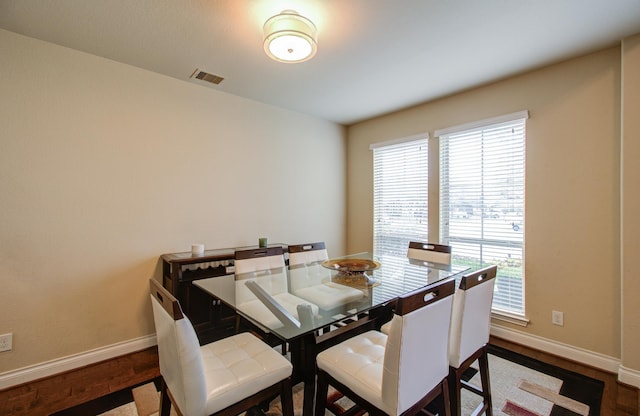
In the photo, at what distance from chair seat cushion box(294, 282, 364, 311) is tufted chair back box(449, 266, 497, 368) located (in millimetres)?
553

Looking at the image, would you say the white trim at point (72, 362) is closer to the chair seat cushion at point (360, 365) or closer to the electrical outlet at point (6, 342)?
the electrical outlet at point (6, 342)

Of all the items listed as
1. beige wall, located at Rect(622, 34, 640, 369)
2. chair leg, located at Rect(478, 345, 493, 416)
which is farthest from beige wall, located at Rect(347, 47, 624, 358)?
chair leg, located at Rect(478, 345, 493, 416)

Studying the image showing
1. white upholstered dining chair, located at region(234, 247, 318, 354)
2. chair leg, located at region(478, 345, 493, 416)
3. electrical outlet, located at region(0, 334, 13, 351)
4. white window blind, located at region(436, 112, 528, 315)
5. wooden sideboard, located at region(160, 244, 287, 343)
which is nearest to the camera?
white upholstered dining chair, located at region(234, 247, 318, 354)

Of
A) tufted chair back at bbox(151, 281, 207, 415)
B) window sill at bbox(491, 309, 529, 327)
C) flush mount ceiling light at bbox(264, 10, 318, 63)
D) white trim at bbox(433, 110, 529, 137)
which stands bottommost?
window sill at bbox(491, 309, 529, 327)

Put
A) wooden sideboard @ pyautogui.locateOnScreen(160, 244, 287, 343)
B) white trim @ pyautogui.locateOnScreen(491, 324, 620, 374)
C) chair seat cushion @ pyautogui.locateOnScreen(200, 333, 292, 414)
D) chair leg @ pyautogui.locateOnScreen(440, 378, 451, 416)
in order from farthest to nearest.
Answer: wooden sideboard @ pyautogui.locateOnScreen(160, 244, 287, 343) → white trim @ pyautogui.locateOnScreen(491, 324, 620, 374) → chair leg @ pyautogui.locateOnScreen(440, 378, 451, 416) → chair seat cushion @ pyautogui.locateOnScreen(200, 333, 292, 414)

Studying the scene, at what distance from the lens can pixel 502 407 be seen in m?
1.90

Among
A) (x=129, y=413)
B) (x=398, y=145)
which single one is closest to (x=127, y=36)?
(x=129, y=413)

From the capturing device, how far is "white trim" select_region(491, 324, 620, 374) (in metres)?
2.34

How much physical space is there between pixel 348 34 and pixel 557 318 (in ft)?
10.1

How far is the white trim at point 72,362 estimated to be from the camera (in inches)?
83.1

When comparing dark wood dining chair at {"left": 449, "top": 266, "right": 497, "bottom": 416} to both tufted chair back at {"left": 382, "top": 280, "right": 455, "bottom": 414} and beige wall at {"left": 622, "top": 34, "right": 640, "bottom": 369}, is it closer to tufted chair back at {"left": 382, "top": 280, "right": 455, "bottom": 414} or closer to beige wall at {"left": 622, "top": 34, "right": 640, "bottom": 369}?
tufted chair back at {"left": 382, "top": 280, "right": 455, "bottom": 414}

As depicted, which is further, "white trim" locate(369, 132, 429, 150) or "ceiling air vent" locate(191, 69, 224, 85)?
"white trim" locate(369, 132, 429, 150)

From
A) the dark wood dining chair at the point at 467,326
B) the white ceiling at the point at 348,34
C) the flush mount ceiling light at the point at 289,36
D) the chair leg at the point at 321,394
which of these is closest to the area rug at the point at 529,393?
the dark wood dining chair at the point at 467,326

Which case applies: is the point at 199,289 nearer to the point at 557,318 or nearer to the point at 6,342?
the point at 6,342
